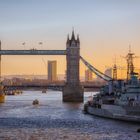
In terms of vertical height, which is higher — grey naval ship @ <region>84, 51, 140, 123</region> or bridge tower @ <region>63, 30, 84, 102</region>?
bridge tower @ <region>63, 30, 84, 102</region>

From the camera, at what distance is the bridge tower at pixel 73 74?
184 m

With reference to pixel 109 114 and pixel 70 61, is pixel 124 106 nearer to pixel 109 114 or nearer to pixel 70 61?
pixel 109 114

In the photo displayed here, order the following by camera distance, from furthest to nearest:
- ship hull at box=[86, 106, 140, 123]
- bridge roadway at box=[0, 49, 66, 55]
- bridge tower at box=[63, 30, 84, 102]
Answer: bridge roadway at box=[0, 49, 66, 55]
bridge tower at box=[63, 30, 84, 102]
ship hull at box=[86, 106, 140, 123]

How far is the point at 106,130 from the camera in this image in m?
85.3

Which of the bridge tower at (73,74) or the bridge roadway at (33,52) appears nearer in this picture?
the bridge tower at (73,74)

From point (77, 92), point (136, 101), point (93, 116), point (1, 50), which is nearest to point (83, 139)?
point (136, 101)

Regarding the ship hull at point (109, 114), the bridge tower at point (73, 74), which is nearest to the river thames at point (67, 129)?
the ship hull at point (109, 114)

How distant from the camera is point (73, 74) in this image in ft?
630

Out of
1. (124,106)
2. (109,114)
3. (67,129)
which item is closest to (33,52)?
(109,114)

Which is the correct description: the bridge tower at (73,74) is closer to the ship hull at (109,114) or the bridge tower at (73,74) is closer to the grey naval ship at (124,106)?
the ship hull at (109,114)

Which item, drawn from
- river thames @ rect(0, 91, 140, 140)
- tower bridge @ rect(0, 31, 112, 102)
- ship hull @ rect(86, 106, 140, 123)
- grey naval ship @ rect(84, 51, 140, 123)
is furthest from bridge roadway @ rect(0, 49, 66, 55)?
river thames @ rect(0, 91, 140, 140)

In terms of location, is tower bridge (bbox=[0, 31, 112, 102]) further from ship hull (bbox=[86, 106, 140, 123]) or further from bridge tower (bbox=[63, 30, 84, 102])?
ship hull (bbox=[86, 106, 140, 123])

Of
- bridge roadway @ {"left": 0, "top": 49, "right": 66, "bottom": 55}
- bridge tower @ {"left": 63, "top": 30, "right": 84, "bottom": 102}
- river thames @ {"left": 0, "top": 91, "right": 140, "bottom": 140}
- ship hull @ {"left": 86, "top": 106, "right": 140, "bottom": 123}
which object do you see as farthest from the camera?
bridge roadway @ {"left": 0, "top": 49, "right": 66, "bottom": 55}

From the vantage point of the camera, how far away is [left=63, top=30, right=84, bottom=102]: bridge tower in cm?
18350
